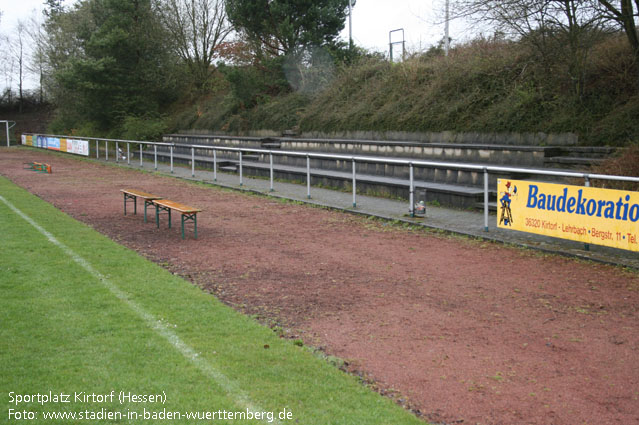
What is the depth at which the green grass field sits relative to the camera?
13.2 feet

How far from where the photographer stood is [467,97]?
19781mm

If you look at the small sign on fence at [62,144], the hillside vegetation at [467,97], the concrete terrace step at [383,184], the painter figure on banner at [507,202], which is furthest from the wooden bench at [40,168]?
the painter figure on banner at [507,202]

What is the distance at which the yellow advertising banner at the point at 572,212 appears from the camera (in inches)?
323

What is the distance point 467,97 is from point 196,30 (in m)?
29.5

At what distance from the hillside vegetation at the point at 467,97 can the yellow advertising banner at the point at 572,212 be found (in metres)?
4.92

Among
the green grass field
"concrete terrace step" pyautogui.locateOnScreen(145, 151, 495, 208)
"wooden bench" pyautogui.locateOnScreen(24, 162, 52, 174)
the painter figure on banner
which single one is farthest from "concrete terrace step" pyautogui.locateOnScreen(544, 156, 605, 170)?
"wooden bench" pyautogui.locateOnScreen(24, 162, 52, 174)

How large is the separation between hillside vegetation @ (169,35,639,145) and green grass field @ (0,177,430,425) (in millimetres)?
11117

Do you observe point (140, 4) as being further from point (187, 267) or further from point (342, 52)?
point (187, 267)

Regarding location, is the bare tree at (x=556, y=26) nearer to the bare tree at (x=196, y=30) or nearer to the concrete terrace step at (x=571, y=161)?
the concrete terrace step at (x=571, y=161)

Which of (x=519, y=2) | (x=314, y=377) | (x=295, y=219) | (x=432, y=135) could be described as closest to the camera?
(x=314, y=377)

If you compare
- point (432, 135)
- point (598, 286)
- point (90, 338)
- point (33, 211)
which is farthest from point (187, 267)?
point (432, 135)

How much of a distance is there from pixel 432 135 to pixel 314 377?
16.4 m

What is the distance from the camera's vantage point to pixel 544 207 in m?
9.48

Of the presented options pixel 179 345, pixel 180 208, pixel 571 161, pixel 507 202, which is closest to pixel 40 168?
pixel 180 208
